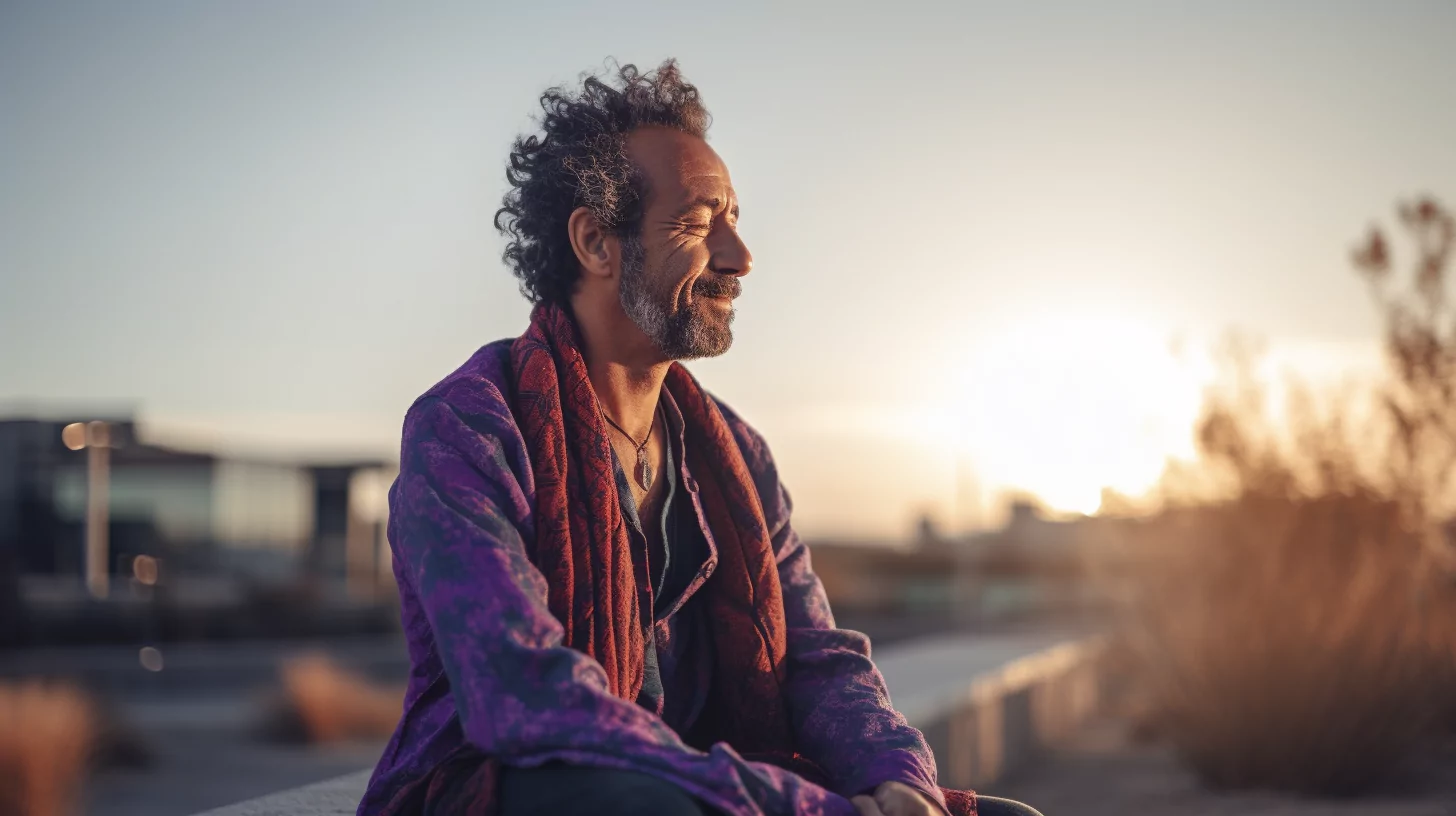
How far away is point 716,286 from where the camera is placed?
2.49 m

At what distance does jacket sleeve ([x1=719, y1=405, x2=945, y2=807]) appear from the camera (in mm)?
2283

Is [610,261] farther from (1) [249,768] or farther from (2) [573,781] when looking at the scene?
(1) [249,768]

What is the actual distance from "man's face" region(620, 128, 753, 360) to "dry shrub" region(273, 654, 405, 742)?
383 inches

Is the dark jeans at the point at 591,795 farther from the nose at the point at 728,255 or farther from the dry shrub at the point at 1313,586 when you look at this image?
the dry shrub at the point at 1313,586

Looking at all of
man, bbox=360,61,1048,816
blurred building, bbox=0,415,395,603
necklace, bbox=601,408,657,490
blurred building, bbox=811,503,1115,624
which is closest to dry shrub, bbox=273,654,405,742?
man, bbox=360,61,1048,816

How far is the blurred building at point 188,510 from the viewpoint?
3269cm

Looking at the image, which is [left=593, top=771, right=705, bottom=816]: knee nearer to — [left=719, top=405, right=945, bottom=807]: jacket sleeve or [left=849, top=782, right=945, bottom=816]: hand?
[left=849, top=782, right=945, bottom=816]: hand

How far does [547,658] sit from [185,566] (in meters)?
33.9

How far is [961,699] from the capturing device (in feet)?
19.7

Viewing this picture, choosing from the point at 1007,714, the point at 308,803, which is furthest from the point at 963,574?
the point at 308,803

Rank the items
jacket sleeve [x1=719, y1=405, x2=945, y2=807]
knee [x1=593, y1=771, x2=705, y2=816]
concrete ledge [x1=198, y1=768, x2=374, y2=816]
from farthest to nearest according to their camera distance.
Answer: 1. concrete ledge [x1=198, y1=768, x2=374, y2=816]
2. jacket sleeve [x1=719, y1=405, x2=945, y2=807]
3. knee [x1=593, y1=771, x2=705, y2=816]

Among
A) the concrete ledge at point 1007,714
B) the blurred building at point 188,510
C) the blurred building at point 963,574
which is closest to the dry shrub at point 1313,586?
the concrete ledge at point 1007,714

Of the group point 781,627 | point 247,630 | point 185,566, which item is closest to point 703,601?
point 781,627

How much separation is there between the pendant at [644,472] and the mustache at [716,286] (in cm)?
30
